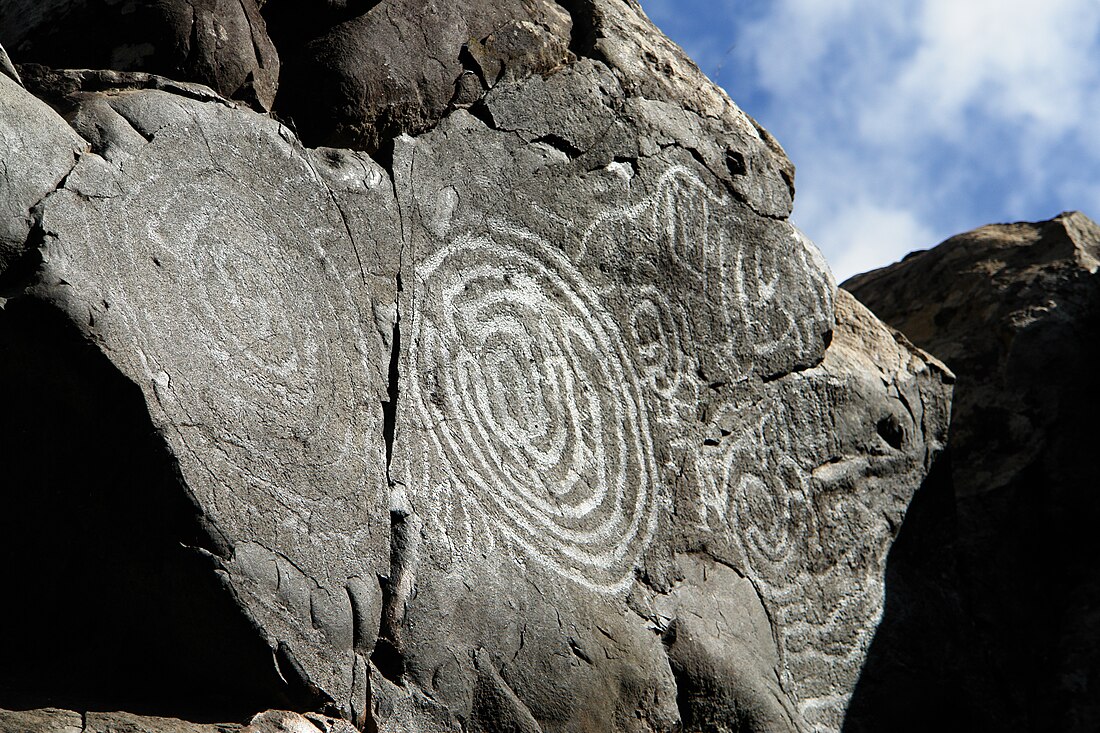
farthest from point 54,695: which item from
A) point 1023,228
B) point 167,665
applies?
point 1023,228

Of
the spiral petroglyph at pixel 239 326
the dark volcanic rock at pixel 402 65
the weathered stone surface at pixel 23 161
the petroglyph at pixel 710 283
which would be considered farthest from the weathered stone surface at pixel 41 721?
the petroglyph at pixel 710 283

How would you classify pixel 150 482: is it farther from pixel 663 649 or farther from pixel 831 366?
pixel 831 366

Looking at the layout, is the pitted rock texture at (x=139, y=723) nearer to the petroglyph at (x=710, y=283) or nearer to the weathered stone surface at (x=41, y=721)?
the weathered stone surface at (x=41, y=721)

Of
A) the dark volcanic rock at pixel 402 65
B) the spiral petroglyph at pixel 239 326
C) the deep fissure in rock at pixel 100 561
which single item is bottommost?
the deep fissure in rock at pixel 100 561

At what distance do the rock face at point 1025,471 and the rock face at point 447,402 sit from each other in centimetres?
58

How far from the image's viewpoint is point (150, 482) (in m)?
1.89

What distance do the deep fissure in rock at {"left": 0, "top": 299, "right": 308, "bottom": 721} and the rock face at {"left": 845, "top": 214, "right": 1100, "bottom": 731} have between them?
5.85 ft

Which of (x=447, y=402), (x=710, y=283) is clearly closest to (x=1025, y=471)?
(x=710, y=283)

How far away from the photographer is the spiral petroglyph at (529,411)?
7.77ft

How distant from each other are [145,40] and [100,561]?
101 centimetres

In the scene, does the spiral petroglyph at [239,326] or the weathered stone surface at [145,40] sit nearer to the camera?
the spiral petroglyph at [239,326]

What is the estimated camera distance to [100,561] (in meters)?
1.97

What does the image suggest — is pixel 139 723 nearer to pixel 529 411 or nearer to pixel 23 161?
Result: pixel 23 161

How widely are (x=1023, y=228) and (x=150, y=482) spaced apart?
386 cm
